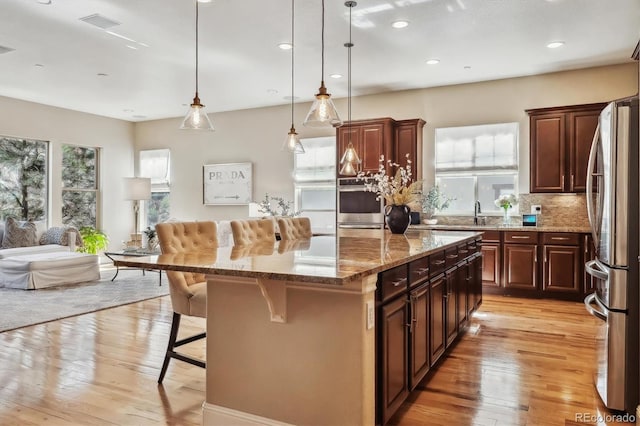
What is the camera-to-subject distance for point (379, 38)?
4.91 m

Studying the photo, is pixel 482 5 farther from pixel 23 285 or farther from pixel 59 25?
pixel 23 285

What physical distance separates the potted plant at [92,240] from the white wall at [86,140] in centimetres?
32

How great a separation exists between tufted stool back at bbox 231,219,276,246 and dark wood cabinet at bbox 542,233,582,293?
358cm

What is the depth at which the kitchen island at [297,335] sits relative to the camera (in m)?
2.00

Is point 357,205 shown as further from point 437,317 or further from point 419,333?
point 419,333

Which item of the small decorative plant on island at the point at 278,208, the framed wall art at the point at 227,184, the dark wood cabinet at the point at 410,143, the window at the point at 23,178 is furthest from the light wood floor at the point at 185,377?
the window at the point at 23,178

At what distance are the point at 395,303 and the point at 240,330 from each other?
0.78m

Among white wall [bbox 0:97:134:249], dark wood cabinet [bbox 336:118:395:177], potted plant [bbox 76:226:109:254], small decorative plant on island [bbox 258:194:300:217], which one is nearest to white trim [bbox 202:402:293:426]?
dark wood cabinet [bbox 336:118:395:177]

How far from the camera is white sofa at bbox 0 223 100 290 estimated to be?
243 inches

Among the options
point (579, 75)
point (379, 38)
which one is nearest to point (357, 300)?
point (379, 38)

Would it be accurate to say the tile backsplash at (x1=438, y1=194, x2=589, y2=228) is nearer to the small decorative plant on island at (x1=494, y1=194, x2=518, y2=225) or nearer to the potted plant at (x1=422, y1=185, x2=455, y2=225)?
the small decorative plant on island at (x1=494, y1=194, x2=518, y2=225)

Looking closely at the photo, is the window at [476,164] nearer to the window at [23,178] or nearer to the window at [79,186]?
the window at [79,186]

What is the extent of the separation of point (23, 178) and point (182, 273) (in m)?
6.73

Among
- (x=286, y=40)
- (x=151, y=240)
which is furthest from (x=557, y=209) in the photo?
(x=151, y=240)
